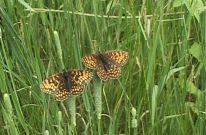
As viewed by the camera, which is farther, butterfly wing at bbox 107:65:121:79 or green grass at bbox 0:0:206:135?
green grass at bbox 0:0:206:135

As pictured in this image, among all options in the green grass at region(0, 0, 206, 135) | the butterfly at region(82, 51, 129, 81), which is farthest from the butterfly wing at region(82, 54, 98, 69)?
the green grass at region(0, 0, 206, 135)

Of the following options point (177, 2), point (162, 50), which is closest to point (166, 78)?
point (162, 50)

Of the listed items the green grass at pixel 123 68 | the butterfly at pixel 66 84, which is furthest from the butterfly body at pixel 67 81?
the green grass at pixel 123 68

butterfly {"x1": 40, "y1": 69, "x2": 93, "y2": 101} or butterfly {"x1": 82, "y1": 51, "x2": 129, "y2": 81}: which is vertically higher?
butterfly {"x1": 82, "y1": 51, "x2": 129, "y2": 81}

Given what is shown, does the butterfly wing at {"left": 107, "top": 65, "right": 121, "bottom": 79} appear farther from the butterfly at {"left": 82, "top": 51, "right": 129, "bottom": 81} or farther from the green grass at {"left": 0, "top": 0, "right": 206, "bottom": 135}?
the green grass at {"left": 0, "top": 0, "right": 206, "bottom": 135}

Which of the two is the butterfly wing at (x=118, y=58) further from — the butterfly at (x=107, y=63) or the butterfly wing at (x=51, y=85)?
the butterfly wing at (x=51, y=85)

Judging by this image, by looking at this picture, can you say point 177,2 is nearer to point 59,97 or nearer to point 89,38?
point 89,38
